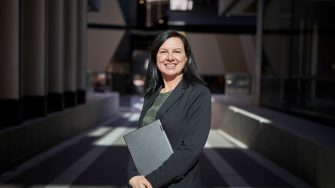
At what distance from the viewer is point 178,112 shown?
90.7 inches

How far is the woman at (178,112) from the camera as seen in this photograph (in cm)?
224

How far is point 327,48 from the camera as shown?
10.1 m

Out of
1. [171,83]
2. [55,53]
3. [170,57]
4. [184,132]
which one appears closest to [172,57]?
[170,57]

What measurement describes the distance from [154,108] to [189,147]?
348mm

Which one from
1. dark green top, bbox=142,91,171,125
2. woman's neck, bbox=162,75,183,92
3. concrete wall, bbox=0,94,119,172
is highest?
woman's neck, bbox=162,75,183,92

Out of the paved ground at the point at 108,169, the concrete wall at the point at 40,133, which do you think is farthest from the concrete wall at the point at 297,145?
the concrete wall at the point at 40,133

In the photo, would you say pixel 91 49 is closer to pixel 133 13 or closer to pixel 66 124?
pixel 133 13

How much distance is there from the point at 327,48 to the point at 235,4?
10.1m

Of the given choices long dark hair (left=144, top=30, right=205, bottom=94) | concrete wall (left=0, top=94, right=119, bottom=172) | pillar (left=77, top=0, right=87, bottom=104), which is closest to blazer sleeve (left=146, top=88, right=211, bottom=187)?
long dark hair (left=144, top=30, right=205, bottom=94)

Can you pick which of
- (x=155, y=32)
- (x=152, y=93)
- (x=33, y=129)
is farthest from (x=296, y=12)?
(x=155, y=32)

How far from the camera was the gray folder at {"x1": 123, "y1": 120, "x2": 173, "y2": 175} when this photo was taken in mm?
2270

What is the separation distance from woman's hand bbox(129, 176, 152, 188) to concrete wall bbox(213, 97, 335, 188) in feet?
13.5

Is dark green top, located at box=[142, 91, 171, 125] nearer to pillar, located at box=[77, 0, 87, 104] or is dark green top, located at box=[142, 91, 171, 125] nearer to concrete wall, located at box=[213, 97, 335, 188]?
concrete wall, located at box=[213, 97, 335, 188]

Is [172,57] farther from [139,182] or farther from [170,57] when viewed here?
[139,182]
